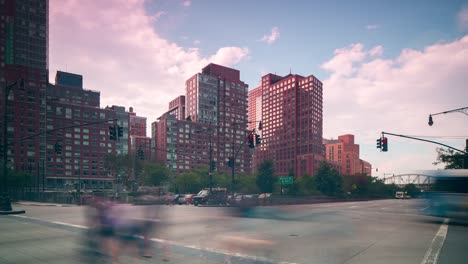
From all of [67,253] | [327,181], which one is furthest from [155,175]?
[67,253]

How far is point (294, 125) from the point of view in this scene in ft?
504

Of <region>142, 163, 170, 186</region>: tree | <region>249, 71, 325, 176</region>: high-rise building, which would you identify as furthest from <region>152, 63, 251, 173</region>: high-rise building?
<region>142, 163, 170, 186</region>: tree

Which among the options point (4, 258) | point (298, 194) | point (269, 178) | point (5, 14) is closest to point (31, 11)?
point (5, 14)

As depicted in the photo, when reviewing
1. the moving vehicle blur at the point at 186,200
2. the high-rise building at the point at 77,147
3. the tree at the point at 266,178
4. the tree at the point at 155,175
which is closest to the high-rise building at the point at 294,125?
Result: the tree at the point at 155,175

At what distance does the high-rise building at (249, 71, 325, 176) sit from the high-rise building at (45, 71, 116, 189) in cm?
7564

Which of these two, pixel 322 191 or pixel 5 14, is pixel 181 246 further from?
pixel 5 14

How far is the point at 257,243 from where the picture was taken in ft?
35.1

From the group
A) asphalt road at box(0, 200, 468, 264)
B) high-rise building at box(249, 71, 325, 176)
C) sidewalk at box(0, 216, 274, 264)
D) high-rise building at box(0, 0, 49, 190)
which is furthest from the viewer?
high-rise building at box(249, 71, 325, 176)

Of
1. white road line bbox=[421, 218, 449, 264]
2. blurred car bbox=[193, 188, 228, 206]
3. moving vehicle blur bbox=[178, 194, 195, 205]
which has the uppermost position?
white road line bbox=[421, 218, 449, 264]

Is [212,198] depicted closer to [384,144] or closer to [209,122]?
[384,144]

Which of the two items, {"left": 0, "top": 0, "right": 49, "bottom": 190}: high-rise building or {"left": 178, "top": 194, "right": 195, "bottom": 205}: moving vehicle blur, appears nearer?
{"left": 178, "top": 194, "right": 195, "bottom": 205}: moving vehicle blur

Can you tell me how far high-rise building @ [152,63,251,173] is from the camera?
463ft

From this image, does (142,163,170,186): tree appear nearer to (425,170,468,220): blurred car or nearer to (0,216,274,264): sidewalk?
(425,170,468,220): blurred car

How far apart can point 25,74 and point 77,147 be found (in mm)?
29632
